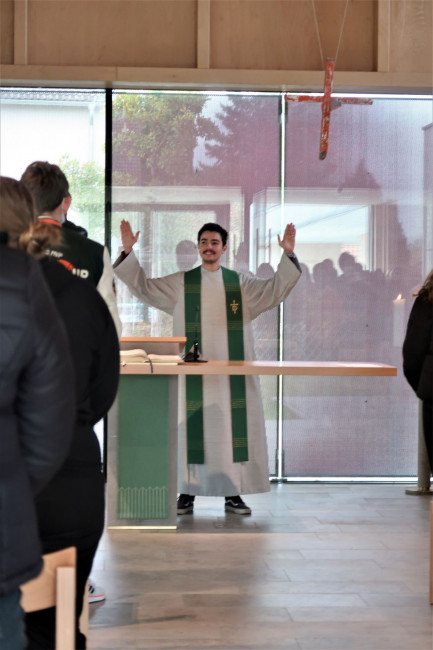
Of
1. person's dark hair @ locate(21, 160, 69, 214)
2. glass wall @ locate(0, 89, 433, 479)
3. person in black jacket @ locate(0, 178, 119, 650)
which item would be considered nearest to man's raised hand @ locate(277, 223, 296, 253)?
glass wall @ locate(0, 89, 433, 479)

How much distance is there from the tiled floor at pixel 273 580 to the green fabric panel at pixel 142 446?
0.60ft

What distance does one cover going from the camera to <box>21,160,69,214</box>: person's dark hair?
281 centimetres

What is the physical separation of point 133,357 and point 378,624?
6.78 ft

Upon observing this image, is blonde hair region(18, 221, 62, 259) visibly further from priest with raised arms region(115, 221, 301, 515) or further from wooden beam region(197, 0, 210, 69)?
wooden beam region(197, 0, 210, 69)

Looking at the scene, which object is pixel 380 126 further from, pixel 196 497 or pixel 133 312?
pixel 196 497

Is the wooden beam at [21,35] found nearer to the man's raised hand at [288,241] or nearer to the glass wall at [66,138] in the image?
Result: the glass wall at [66,138]

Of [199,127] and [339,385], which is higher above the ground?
[199,127]

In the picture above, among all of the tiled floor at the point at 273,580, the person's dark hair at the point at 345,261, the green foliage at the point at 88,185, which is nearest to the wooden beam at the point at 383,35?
the person's dark hair at the point at 345,261

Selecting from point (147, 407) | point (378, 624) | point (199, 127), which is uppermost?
point (199, 127)

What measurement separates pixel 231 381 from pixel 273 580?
1.85 metres

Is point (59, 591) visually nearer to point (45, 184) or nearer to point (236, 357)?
point (45, 184)

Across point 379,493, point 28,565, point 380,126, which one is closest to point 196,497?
point 379,493

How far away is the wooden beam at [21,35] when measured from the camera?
6336 mm

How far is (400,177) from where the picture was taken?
21.9ft
